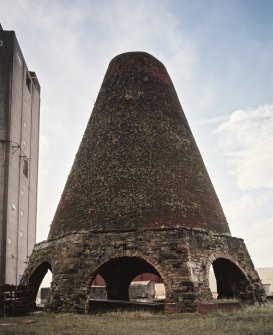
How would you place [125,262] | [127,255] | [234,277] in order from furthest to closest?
[125,262]
[234,277]
[127,255]

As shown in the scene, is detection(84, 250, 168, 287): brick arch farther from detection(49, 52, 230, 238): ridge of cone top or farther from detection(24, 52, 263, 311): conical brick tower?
detection(49, 52, 230, 238): ridge of cone top

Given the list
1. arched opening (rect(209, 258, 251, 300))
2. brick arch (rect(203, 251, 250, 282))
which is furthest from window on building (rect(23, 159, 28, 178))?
brick arch (rect(203, 251, 250, 282))

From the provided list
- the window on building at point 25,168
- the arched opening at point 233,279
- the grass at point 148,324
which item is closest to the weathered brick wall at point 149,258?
the arched opening at point 233,279

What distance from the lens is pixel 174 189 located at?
15.7 metres

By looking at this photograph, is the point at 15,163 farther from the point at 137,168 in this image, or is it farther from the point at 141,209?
the point at 141,209

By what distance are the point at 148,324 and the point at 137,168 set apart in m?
6.73

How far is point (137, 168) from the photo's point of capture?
16.2 m

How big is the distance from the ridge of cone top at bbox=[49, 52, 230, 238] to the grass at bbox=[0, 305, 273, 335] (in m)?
3.37

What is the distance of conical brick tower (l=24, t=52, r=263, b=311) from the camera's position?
45.1 ft

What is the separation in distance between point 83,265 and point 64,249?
1.26 metres

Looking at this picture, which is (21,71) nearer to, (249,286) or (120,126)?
(120,126)

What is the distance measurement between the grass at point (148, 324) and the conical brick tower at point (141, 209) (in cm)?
97

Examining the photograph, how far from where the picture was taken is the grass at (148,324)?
946 centimetres

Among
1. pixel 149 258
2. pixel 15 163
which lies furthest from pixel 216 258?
pixel 15 163
